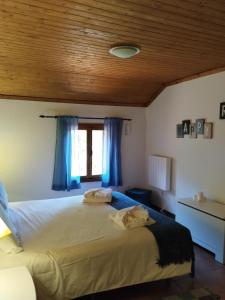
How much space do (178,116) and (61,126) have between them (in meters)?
1.96

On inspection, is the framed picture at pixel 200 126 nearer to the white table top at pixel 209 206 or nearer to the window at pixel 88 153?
the white table top at pixel 209 206

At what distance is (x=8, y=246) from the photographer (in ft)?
6.97

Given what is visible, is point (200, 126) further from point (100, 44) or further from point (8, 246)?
point (8, 246)

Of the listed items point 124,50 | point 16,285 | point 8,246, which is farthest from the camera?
point 124,50

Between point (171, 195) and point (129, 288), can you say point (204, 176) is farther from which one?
point (129, 288)

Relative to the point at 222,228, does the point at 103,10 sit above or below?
above

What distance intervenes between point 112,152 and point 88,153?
1.46ft

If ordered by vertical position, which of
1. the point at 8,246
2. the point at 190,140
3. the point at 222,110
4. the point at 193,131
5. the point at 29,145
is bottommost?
the point at 8,246

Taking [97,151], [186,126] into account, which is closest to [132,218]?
[186,126]

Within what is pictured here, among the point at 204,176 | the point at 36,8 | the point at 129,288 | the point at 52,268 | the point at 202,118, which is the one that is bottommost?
the point at 129,288

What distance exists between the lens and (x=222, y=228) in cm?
302

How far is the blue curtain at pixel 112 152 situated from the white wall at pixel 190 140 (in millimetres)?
689

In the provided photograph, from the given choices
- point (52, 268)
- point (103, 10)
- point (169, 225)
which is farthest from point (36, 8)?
point (169, 225)

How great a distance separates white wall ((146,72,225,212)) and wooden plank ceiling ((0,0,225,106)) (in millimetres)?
269
